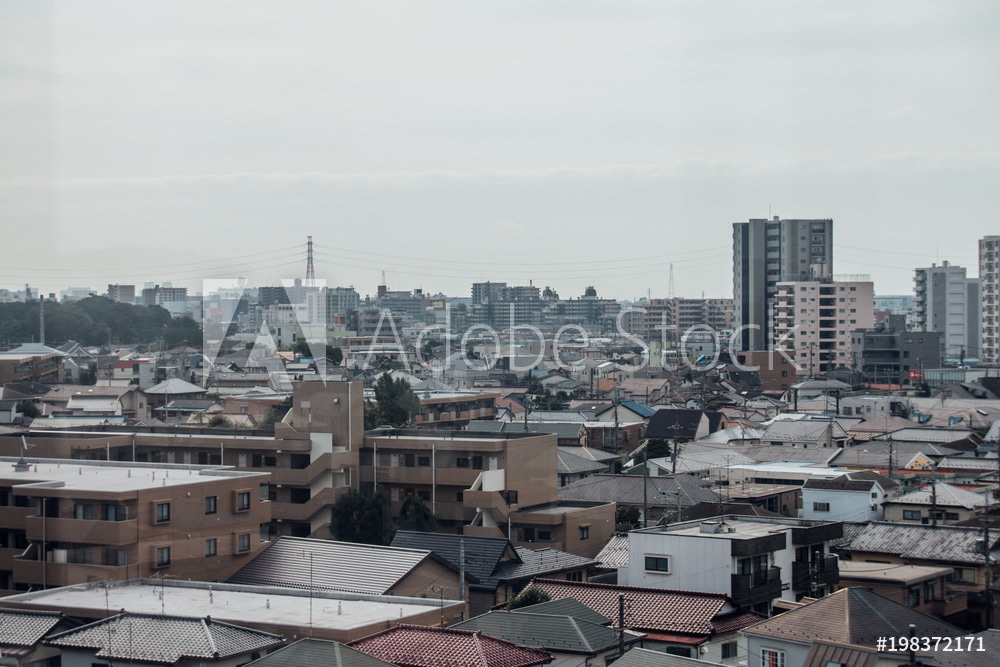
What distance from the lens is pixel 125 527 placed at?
18.5ft

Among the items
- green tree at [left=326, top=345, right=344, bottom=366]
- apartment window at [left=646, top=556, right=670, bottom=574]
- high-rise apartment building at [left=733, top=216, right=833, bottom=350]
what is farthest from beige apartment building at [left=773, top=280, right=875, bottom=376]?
apartment window at [left=646, top=556, right=670, bottom=574]

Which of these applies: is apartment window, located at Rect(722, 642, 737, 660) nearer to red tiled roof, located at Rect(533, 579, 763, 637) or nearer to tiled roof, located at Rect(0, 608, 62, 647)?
red tiled roof, located at Rect(533, 579, 763, 637)

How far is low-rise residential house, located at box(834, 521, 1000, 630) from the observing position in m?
6.00

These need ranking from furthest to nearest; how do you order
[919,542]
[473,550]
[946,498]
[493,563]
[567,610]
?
[946,498] → [919,542] → [473,550] → [493,563] → [567,610]

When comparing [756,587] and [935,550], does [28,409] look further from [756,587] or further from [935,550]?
[935,550]

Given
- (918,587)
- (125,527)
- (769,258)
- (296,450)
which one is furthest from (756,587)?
(769,258)

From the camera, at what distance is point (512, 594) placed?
19.4 ft

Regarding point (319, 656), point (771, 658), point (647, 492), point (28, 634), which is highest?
point (319, 656)

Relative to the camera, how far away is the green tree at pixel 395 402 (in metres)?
11.9

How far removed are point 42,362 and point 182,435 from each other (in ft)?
37.8

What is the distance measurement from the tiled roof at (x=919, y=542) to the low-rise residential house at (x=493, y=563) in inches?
65.9

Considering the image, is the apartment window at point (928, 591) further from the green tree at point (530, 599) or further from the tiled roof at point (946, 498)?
the green tree at point (530, 599)

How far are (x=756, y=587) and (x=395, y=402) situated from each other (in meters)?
7.26

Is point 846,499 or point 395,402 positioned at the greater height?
point 395,402
